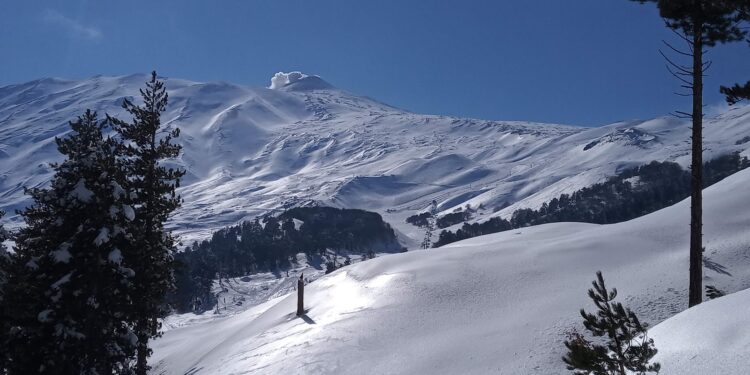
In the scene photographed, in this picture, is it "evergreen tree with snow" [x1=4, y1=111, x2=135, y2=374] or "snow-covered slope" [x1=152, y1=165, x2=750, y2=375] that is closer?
"snow-covered slope" [x1=152, y1=165, x2=750, y2=375]

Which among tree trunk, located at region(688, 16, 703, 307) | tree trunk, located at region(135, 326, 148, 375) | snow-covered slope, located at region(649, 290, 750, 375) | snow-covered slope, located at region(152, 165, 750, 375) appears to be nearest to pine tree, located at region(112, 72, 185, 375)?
tree trunk, located at region(135, 326, 148, 375)

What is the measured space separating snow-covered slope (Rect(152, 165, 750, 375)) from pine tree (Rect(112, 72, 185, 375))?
2545mm

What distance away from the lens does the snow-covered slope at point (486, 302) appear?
13328mm

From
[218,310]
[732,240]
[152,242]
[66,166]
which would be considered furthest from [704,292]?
Result: [218,310]

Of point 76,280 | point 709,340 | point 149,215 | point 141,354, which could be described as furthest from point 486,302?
point 76,280

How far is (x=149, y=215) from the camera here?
64.0 ft

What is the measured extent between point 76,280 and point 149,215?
3643 mm

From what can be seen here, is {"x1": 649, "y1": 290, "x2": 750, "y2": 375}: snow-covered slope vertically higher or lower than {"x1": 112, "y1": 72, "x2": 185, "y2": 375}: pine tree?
lower

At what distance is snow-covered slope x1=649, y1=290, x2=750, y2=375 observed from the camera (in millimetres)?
7215

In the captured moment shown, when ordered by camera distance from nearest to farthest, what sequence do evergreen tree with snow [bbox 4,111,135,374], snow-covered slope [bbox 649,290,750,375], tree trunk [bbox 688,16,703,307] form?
1. snow-covered slope [bbox 649,290,750,375]
2. tree trunk [bbox 688,16,703,307]
3. evergreen tree with snow [bbox 4,111,135,374]

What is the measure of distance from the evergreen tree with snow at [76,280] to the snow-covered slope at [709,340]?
45.9 feet

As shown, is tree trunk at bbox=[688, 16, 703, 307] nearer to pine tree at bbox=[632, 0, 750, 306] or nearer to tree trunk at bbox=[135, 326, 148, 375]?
pine tree at bbox=[632, 0, 750, 306]

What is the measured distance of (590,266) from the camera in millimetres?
17469

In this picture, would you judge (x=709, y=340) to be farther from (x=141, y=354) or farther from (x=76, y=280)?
(x=141, y=354)
